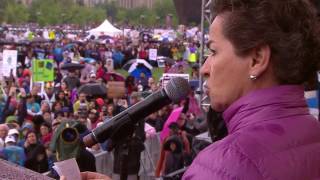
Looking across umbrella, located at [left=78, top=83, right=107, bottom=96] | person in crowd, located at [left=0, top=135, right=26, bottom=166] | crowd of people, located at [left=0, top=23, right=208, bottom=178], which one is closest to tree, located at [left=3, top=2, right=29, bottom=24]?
crowd of people, located at [left=0, top=23, right=208, bottom=178]

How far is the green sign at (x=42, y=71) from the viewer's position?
53.5ft

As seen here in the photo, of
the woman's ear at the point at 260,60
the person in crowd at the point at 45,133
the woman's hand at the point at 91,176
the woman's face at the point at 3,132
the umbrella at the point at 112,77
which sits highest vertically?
the woman's ear at the point at 260,60

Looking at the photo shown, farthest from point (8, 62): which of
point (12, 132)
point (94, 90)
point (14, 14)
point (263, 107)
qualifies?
point (14, 14)

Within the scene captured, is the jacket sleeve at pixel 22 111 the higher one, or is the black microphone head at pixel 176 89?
the black microphone head at pixel 176 89

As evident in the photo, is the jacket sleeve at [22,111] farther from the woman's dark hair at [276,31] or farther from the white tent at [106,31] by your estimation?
the white tent at [106,31]

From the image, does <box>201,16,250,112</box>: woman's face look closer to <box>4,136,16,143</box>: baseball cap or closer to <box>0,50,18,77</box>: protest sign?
<box>4,136,16,143</box>: baseball cap

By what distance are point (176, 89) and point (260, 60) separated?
44.3 inches

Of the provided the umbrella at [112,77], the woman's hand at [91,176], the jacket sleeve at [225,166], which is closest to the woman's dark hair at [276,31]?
the jacket sleeve at [225,166]

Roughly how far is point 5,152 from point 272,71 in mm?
6866

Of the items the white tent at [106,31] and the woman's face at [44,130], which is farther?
the white tent at [106,31]

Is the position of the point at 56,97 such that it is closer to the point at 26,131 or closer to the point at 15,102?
the point at 15,102

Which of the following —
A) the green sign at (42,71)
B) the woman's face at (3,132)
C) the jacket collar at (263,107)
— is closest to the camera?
the jacket collar at (263,107)

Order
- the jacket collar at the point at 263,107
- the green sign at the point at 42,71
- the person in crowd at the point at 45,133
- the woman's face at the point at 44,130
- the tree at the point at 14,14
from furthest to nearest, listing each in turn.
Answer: the tree at the point at 14,14 < the green sign at the point at 42,71 < the woman's face at the point at 44,130 < the person in crowd at the point at 45,133 < the jacket collar at the point at 263,107

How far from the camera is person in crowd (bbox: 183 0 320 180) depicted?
1391mm
